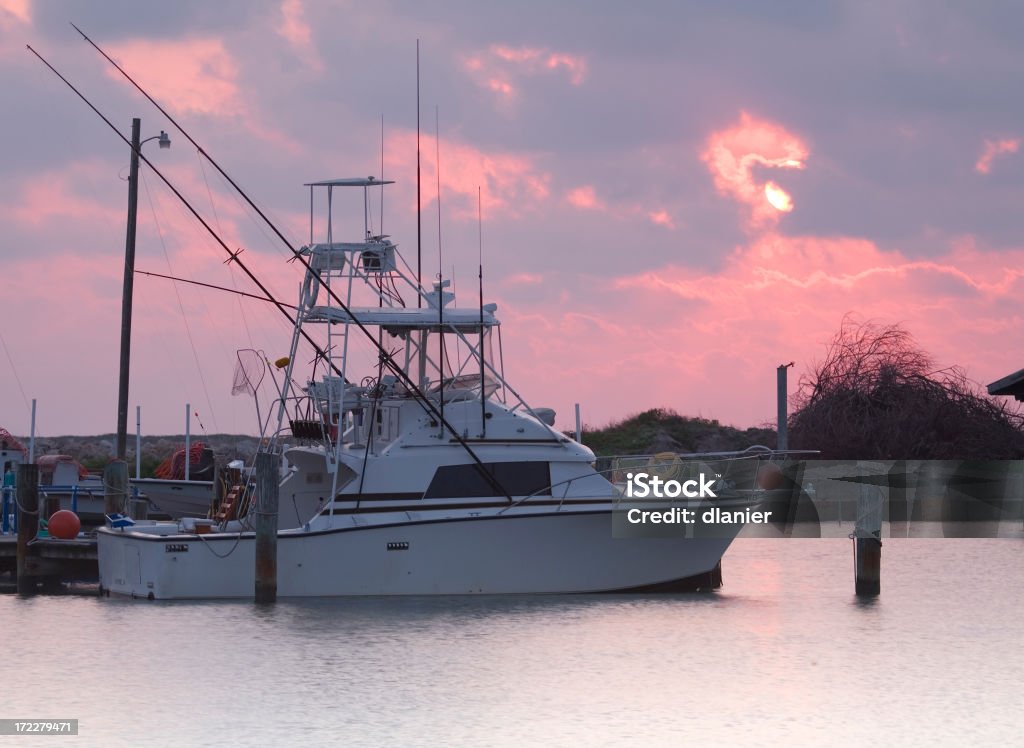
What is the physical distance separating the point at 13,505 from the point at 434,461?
14.8 m

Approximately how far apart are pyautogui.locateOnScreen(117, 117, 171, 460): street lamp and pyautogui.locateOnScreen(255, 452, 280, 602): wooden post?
8030 mm

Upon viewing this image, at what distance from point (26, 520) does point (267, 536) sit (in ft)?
20.5

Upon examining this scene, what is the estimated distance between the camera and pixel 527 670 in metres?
22.8

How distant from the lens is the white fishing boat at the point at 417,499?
26734mm

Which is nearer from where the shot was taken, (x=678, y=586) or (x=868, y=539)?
(x=678, y=586)

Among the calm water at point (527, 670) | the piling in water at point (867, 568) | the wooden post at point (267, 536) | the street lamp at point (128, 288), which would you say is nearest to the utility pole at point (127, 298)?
the street lamp at point (128, 288)

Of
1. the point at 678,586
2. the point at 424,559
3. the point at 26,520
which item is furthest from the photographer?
the point at 26,520

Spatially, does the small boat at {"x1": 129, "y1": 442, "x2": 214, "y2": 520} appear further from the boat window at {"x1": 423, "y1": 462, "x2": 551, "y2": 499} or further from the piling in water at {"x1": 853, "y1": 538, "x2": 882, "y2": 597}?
the piling in water at {"x1": 853, "y1": 538, "x2": 882, "y2": 597}

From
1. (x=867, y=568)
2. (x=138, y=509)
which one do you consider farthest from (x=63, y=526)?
(x=867, y=568)

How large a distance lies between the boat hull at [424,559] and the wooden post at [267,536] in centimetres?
26

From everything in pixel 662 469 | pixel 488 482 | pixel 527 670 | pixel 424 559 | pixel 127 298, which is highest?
pixel 127 298

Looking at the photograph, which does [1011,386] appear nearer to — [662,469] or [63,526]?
[662,469]

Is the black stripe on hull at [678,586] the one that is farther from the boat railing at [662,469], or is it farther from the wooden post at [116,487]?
the wooden post at [116,487]

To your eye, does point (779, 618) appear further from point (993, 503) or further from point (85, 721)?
point (993, 503)
